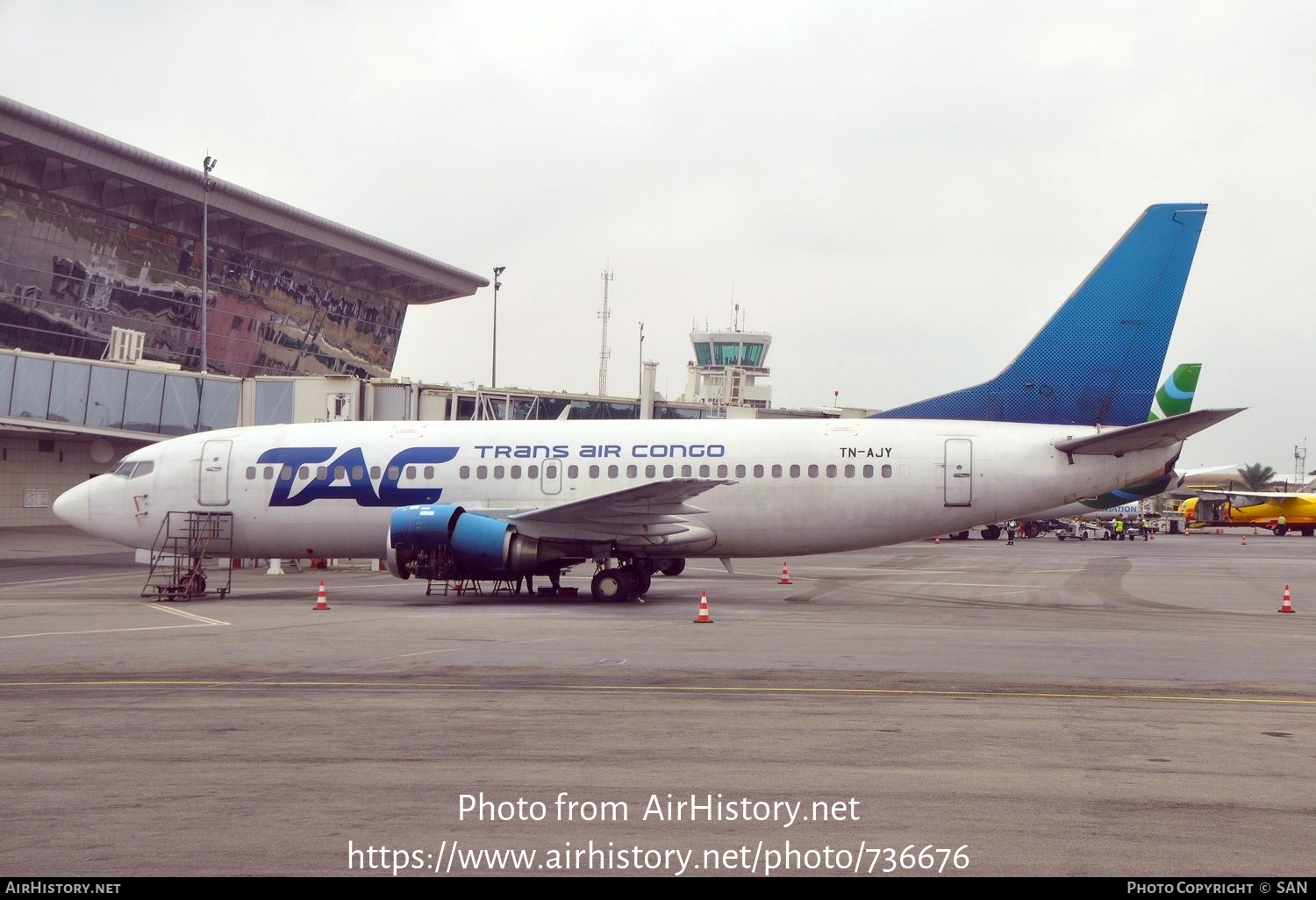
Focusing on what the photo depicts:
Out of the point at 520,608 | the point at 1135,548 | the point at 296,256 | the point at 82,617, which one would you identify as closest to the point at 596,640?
the point at 520,608

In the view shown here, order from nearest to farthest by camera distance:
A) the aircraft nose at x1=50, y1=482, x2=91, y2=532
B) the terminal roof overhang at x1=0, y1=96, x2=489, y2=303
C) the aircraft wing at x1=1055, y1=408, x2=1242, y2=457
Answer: the aircraft wing at x1=1055, y1=408, x2=1242, y2=457 < the aircraft nose at x1=50, y1=482, x2=91, y2=532 < the terminal roof overhang at x1=0, y1=96, x2=489, y2=303

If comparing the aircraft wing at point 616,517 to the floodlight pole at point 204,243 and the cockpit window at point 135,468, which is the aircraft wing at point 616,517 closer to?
the cockpit window at point 135,468

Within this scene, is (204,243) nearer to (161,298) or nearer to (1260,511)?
(161,298)

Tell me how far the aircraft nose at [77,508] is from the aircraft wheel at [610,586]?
12.8m

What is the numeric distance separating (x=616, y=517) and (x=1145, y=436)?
35.6 ft

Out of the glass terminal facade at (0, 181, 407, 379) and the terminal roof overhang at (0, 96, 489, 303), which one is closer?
the terminal roof overhang at (0, 96, 489, 303)

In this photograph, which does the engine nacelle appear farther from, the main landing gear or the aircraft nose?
the aircraft nose

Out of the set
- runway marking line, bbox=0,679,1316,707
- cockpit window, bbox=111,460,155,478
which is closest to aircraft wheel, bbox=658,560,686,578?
cockpit window, bbox=111,460,155,478

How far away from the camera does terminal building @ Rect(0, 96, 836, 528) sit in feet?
152

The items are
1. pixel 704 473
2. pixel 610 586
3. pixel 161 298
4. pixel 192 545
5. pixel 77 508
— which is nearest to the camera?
pixel 610 586

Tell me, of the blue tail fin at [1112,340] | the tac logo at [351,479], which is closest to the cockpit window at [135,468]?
the tac logo at [351,479]

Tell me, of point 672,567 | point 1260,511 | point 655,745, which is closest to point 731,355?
point 1260,511

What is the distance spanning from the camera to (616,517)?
25094 millimetres

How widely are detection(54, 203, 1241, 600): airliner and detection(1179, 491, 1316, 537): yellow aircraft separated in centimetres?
6467
